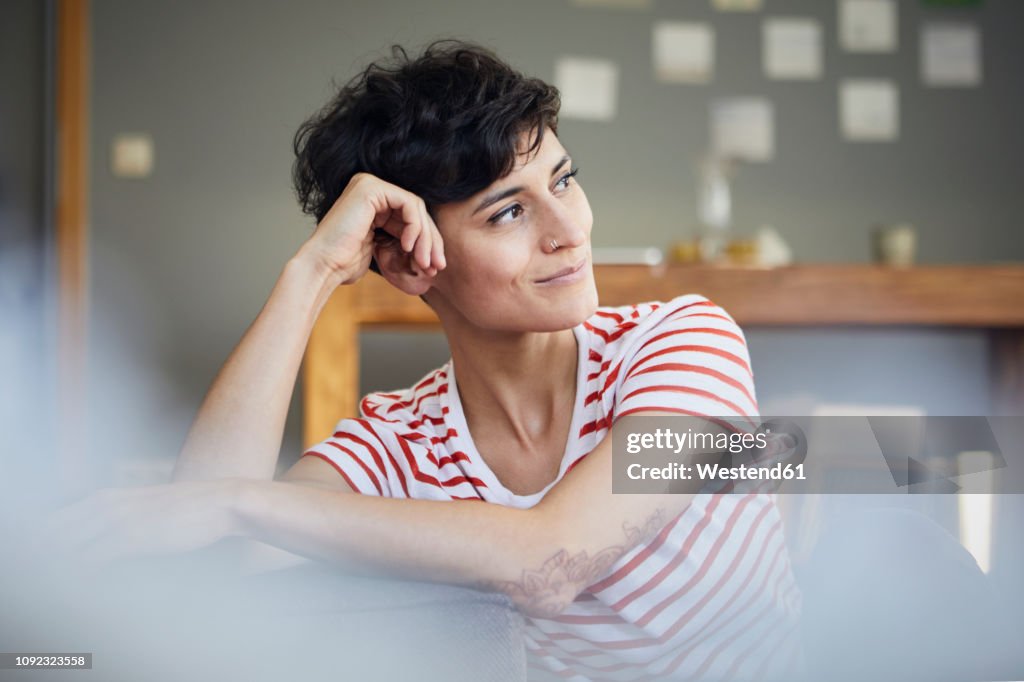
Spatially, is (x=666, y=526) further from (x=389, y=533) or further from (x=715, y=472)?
(x=389, y=533)

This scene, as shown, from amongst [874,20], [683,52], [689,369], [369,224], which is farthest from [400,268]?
[874,20]

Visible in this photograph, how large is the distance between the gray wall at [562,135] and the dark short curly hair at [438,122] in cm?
210

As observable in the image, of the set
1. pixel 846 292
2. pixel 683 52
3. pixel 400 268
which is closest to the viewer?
pixel 400 268

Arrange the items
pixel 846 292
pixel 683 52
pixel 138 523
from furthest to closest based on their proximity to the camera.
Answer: pixel 683 52 < pixel 846 292 < pixel 138 523

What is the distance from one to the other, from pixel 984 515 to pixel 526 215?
527 millimetres

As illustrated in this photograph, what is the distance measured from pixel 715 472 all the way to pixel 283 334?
0.42 meters

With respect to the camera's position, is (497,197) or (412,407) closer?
(497,197)

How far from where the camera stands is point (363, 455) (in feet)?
3.17

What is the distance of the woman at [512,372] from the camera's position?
867mm

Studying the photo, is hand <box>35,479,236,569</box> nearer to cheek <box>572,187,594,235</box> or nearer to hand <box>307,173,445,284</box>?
hand <box>307,173,445,284</box>

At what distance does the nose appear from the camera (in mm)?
939

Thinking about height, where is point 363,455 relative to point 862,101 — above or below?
below

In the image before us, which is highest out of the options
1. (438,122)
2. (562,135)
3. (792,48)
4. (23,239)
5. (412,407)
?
(792,48)

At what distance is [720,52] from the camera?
123 inches
